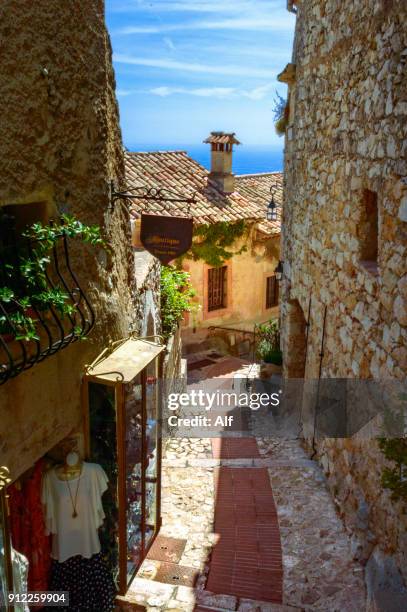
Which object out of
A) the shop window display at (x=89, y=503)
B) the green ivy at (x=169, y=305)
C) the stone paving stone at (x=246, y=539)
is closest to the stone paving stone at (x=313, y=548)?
the stone paving stone at (x=246, y=539)

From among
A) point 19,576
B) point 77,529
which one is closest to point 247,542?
point 77,529

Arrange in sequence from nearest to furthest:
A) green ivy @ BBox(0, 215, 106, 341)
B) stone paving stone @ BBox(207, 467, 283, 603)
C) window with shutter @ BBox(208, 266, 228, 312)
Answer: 1. green ivy @ BBox(0, 215, 106, 341)
2. stone paving stone @ BBox(207, 467, 283, 603)
3. window with shutter @ BBox(208, 266, 228, 312)

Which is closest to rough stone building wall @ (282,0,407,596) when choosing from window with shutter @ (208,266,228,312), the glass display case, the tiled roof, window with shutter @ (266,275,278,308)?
the glass display case

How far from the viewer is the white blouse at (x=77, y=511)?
12.9ft

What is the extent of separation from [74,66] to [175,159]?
12987 mm

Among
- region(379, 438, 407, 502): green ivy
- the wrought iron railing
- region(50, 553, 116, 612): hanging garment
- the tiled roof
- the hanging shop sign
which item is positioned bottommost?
region(50, 553, 116, 612): hanging garment

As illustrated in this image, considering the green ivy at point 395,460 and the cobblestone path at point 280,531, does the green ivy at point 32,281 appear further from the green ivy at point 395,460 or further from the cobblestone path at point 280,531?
the cobblestone path at point 280,531

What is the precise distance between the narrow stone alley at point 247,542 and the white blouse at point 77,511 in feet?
3.02

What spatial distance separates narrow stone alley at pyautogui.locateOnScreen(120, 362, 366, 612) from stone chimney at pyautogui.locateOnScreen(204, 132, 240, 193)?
10233 mm

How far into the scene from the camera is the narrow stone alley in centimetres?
479

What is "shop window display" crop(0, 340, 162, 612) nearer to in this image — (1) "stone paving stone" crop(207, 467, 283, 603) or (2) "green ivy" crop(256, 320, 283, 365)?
(1) "stone paving stone" crop(207, 467, 283, 603)

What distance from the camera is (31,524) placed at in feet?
12.6

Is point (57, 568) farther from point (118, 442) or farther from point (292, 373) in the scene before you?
point (292, 373)

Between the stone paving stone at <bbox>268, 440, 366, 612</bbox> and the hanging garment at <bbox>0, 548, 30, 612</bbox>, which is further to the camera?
the stone paving stone at <bbox>268, 440, 366, 612</bbox>
